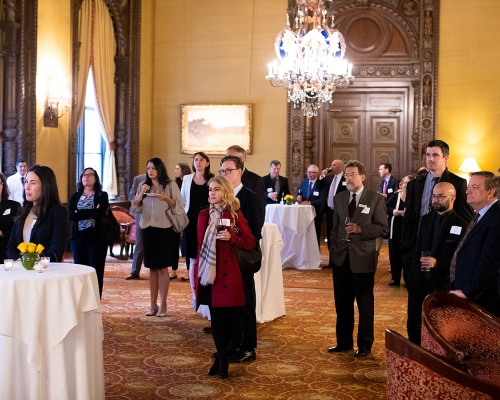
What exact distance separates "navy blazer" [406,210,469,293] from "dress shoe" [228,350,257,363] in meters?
1.40

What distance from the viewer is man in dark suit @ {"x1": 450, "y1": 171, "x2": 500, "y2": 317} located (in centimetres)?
450

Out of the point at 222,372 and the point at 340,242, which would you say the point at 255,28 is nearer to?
the point at 340,242

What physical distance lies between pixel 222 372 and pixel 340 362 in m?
1.06

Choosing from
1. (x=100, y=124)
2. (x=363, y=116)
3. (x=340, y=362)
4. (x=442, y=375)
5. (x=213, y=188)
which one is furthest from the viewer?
(x=363, y=116)

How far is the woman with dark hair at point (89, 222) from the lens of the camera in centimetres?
710

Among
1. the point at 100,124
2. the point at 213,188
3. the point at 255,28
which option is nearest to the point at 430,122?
the point at 255,28

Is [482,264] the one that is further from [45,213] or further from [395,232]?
[395,232]

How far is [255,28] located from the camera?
15.0 meters

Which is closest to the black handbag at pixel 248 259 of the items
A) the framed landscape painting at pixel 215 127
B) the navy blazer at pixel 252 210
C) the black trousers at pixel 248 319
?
the navy blazer at pixel 252 210

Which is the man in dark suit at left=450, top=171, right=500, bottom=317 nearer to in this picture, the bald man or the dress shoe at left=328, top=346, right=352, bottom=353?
the bald man

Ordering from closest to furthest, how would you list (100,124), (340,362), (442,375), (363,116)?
1. (442,375)
2. (340,362)
3. (100,124)
4. (363,116)

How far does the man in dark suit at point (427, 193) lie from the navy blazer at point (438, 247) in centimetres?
30

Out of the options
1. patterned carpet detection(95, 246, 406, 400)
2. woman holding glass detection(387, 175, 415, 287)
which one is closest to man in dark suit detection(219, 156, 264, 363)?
patterned carpet detection(95, 246, 406, 400)

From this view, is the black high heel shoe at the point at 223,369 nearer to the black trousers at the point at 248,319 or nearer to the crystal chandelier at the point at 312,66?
the black trousers at the point at 248,319
